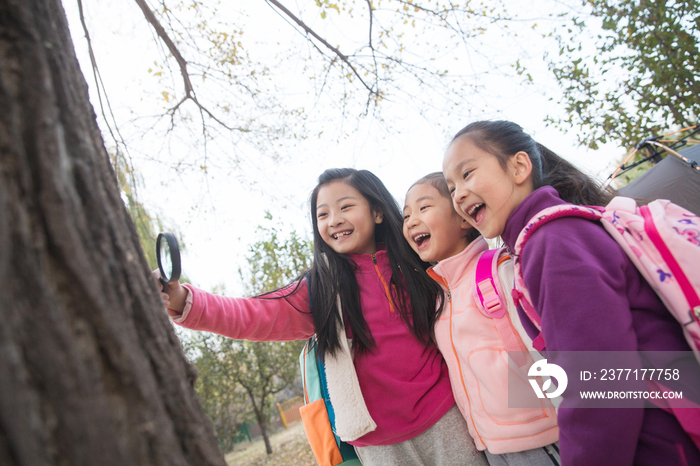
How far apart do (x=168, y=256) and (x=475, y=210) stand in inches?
42.6

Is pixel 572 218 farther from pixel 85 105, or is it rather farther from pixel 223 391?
pixel 223 391

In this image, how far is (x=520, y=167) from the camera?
4.73ft

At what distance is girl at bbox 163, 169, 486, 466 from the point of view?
167 centimetres

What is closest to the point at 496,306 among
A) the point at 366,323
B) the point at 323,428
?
the point at 366,323

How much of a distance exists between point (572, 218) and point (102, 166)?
1.14 metres

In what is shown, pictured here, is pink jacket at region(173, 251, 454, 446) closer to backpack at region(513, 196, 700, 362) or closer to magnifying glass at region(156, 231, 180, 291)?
magnifying glass at region(156, 231, 180, 291)

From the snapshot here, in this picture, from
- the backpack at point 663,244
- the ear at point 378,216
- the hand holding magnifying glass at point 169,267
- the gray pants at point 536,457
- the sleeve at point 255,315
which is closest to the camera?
the backpack at point 663,244

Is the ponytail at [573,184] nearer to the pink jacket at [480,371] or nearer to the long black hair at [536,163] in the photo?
the long black hair at [536,163]

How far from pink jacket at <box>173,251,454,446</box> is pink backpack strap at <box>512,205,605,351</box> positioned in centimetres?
63

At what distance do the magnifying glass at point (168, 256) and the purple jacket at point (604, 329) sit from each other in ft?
3.49

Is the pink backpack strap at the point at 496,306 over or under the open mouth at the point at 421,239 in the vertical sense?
under

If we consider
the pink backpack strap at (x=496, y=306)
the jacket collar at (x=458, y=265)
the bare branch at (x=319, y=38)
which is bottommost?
the pink backpack strap at (x=496, y=306)

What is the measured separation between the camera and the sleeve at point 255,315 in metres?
1.59

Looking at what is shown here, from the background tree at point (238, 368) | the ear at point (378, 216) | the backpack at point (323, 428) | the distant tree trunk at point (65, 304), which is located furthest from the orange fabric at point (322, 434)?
the background tree at point (238, 368)
